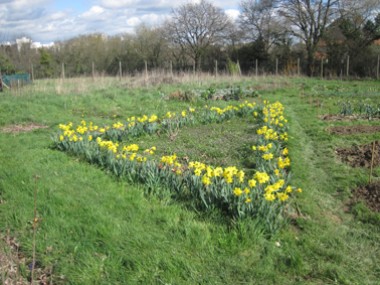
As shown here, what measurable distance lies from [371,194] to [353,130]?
389 centimetres

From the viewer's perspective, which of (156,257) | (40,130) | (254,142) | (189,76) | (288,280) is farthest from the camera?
(189,76)

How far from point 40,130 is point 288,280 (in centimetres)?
811

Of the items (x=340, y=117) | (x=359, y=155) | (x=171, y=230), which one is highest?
(x=340, y=117)

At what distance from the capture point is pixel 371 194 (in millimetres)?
4930

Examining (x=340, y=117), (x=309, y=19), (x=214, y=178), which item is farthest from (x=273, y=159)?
(x=309, y=19)

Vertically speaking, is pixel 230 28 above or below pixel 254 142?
above

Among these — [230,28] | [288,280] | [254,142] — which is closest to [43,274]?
[288,280]

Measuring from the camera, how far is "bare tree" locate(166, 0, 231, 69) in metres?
34.8

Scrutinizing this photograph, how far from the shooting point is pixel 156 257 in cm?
351

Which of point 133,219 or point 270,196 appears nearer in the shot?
point 270,196

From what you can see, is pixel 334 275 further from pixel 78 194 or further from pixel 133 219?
pixel 78 194

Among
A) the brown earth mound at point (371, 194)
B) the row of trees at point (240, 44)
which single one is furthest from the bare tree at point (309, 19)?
the brown earth mound at point (371, 194)

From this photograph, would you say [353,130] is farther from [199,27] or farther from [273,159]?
[199,27]

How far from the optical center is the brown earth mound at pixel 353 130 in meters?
8.34
